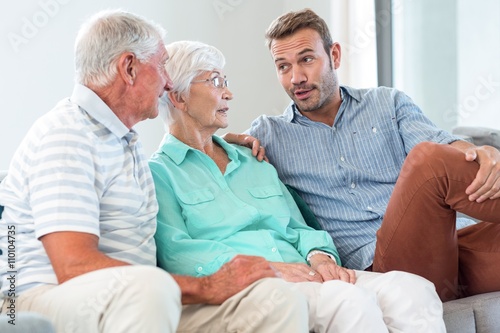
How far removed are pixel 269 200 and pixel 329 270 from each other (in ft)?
0.99

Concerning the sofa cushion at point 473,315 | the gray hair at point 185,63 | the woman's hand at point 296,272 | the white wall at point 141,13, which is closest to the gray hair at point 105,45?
the gray hair at point 185,63

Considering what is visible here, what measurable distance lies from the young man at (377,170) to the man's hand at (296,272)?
0.72 feet

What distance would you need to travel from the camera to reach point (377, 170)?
7.88 ft

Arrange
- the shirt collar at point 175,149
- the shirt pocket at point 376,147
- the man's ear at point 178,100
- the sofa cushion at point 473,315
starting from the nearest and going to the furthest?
the sofa cushion at point 473,315 → the shirt collar at point 175,149 → the man's ear at point 178,100 → the shirt pocket at point 376,147

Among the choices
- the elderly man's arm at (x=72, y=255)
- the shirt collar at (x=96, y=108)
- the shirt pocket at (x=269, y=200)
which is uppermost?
the shirt collar at (x=96, y=108)

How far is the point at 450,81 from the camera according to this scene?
3.77 meters

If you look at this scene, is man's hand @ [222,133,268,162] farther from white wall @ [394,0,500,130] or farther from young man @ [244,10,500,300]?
white wall @ [394,0,500,130]

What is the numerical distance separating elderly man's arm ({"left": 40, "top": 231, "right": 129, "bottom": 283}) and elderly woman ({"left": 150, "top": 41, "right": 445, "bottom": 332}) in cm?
43

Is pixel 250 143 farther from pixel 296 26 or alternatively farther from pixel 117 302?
pixel 117 302

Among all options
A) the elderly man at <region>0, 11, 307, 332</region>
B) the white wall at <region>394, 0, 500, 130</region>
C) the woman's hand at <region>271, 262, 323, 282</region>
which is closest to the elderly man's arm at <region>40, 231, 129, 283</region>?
the elderly man at <region>0, 11, 307, 332</region>

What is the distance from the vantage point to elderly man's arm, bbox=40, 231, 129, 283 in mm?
Answer: 1502

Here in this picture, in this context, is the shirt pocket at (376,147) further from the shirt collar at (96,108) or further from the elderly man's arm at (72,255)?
the elderly man's arm at (72,255)

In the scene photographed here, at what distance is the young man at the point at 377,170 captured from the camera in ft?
6.25

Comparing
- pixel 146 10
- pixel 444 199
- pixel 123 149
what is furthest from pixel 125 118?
pixel 146 10
